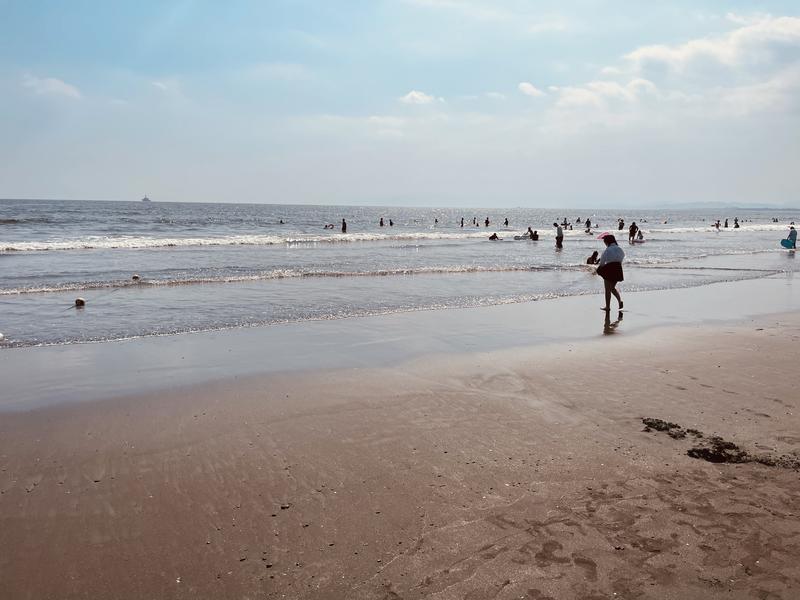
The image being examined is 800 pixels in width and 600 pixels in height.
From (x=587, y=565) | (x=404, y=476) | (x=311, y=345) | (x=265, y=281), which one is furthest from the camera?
(x=265, y=281)

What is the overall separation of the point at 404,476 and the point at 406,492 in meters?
0.30

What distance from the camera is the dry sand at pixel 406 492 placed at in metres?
3.67

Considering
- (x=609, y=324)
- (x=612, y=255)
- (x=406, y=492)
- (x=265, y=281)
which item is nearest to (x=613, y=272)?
(x=612, y=255)

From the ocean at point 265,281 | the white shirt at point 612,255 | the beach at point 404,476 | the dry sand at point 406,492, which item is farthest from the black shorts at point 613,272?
the dry sand at point 406,492

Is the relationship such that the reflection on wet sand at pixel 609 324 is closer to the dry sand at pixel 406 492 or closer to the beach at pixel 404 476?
the beach at pixel 404 476

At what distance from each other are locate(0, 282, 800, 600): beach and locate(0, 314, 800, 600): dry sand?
0.07 feet

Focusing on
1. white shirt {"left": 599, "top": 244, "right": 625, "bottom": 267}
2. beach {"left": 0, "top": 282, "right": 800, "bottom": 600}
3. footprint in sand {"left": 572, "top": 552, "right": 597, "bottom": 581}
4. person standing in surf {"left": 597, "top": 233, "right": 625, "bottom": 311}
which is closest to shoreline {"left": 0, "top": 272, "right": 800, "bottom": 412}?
beach {"left": 0, "top": 282, "right": 800, "bottom": 600}

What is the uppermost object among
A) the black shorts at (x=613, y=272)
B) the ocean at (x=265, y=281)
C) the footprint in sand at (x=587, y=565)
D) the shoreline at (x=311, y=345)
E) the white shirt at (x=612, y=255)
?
the white shirt at (x=612, y=255)

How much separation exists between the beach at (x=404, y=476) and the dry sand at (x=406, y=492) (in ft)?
0.07

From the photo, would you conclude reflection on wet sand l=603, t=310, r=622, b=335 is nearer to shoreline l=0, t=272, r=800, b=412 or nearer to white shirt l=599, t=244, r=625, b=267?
shoreline l=0, t=272, r=800, b=412

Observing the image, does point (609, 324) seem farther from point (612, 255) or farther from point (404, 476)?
point (404, 476)

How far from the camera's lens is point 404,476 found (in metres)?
5.06

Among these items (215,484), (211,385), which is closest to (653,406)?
(215,484)

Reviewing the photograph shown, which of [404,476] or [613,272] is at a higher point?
[613,272]
